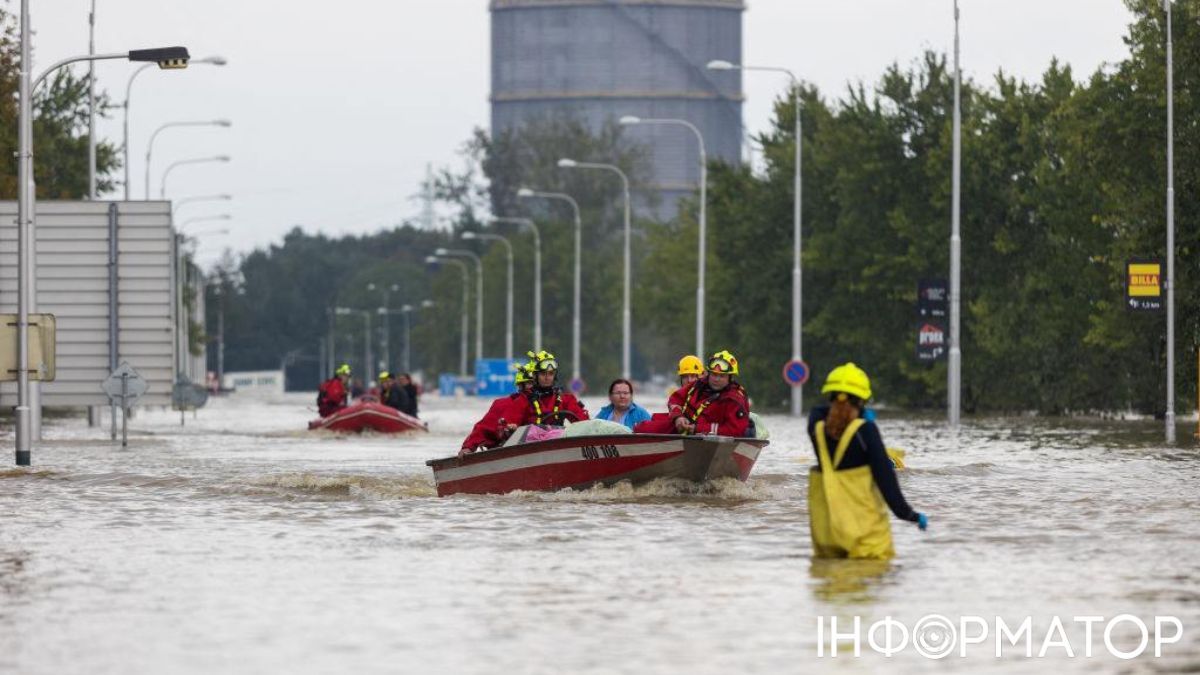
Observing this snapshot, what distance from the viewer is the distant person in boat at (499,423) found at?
26719mm

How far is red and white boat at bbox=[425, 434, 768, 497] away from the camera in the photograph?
25.3 meters

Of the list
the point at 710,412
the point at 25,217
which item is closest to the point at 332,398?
the point at 25,217

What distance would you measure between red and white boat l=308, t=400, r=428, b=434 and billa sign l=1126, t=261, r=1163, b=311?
13.7 m

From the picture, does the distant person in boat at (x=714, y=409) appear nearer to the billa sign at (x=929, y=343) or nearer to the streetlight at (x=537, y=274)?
the billa sign at (x=929, y=343)

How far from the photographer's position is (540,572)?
1731 centimetres

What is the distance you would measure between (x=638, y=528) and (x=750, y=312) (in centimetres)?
6243

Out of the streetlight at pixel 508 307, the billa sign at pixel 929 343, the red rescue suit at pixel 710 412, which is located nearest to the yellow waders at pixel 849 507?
the red rescue suit at pixel 710 412

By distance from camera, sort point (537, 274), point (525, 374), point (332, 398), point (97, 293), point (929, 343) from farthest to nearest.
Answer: point (537, 274) → point (929, 343) → point (332, 398) → point (97, 293) → point (525, 374)

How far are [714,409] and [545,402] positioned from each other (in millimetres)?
1680

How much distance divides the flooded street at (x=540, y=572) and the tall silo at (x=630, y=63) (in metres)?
165

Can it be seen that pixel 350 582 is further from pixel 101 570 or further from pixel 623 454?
pixel 623 454

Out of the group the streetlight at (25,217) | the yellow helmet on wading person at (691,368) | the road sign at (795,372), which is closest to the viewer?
the yellow helmet on wading person at (691,368)

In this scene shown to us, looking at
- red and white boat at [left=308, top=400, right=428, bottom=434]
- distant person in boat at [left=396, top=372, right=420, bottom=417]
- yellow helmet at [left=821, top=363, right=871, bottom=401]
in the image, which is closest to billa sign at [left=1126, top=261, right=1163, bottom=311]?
red and white boat at [left=308, top=400, right=428, bottom=434]

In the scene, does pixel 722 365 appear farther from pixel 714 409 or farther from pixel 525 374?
pixel 525 374
